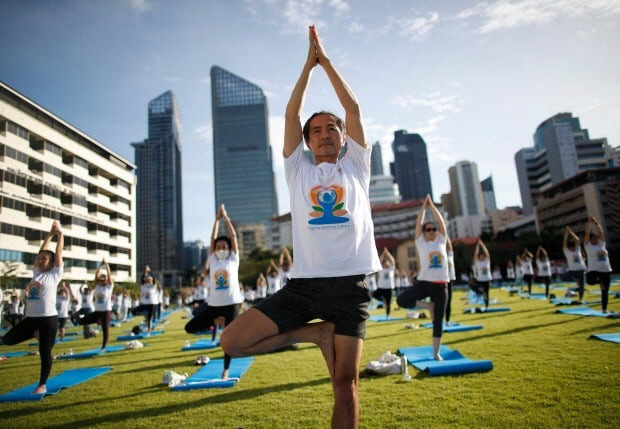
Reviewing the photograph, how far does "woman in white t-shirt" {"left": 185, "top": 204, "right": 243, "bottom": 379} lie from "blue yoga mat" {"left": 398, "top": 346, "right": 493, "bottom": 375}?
347 centimetres

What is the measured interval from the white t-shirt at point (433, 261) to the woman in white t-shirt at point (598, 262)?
21.0 feet

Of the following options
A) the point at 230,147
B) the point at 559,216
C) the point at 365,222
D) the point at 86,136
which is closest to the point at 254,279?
the point at 86,136

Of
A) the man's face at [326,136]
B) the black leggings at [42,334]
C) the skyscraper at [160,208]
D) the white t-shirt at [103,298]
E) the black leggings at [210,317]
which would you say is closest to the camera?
the man's face at [326,136]

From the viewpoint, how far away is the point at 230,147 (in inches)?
6860

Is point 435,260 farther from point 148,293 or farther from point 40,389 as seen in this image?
point 148,293

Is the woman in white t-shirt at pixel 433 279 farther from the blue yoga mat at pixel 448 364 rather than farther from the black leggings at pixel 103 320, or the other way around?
the black leggings at pixel 103 320

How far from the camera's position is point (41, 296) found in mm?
6820

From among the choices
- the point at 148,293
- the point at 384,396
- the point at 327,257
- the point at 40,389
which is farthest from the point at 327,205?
the point at 148,293

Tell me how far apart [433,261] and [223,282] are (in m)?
4.29

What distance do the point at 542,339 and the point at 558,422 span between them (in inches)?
205

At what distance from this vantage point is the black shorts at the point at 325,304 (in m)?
3.00

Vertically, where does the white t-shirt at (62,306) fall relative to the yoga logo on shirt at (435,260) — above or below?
below

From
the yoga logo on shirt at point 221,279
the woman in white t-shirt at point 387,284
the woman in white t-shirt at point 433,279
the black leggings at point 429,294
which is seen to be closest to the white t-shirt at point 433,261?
the woman in white t-shirt at point 433,279

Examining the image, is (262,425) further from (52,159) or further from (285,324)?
(52,159)
